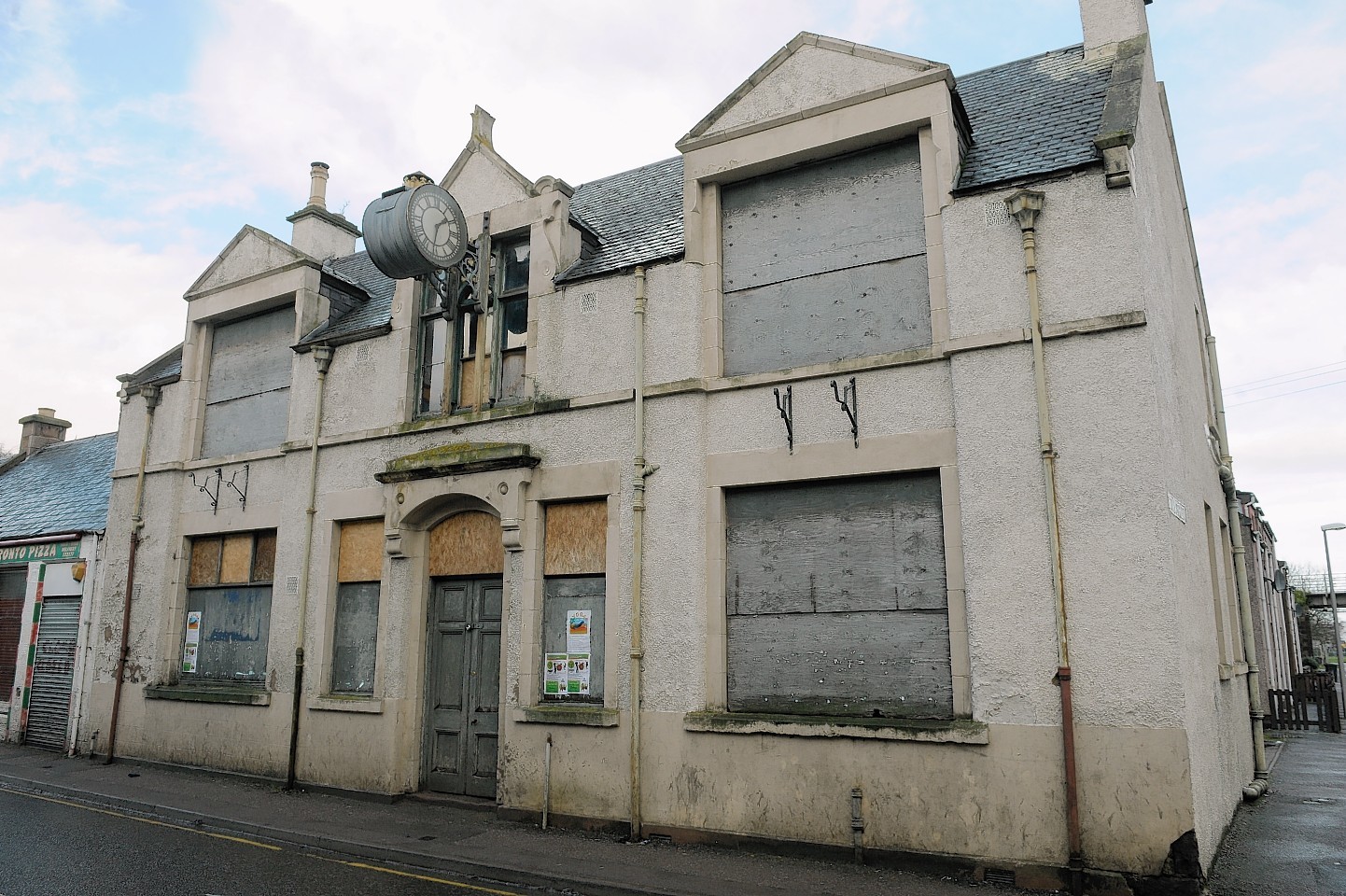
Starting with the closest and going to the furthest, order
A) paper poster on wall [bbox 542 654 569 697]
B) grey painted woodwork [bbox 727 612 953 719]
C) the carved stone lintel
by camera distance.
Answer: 1. grey painted woodwork [bbox 727 612 953 719]
2. paper poster on wall [bbox 542 654 569 697]
3. the carved stone lintel

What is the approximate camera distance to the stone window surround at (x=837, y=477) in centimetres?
834

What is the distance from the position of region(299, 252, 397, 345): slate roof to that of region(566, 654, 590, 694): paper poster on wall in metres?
5.88

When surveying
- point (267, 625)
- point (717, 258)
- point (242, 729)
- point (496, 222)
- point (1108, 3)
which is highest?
point (1108, 3)

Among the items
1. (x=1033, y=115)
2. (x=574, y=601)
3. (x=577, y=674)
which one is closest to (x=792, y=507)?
(x=574, y=601)

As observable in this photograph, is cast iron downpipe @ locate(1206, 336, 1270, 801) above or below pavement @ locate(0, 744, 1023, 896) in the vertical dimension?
above

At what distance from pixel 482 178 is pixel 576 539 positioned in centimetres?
552

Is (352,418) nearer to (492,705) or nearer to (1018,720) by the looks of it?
(492,705)

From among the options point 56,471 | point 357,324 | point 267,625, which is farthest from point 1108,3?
point 56,471

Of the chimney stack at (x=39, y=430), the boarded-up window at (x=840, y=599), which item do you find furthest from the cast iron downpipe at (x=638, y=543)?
the chimney stack at (x=39, y=430)

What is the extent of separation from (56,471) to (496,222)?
1533 cm

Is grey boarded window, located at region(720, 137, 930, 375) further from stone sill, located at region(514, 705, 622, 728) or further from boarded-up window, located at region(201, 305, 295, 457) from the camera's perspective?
boarded-up window, located at region(201, 305, 295, 457)

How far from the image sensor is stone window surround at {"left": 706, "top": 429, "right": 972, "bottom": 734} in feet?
27.3

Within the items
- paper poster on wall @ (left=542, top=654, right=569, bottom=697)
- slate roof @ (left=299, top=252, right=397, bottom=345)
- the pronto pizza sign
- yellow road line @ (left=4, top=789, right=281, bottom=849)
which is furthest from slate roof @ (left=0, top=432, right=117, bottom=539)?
paper poster on wall @ (left=542, top=654, right=569, bottom=697)

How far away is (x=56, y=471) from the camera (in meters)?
20.8
